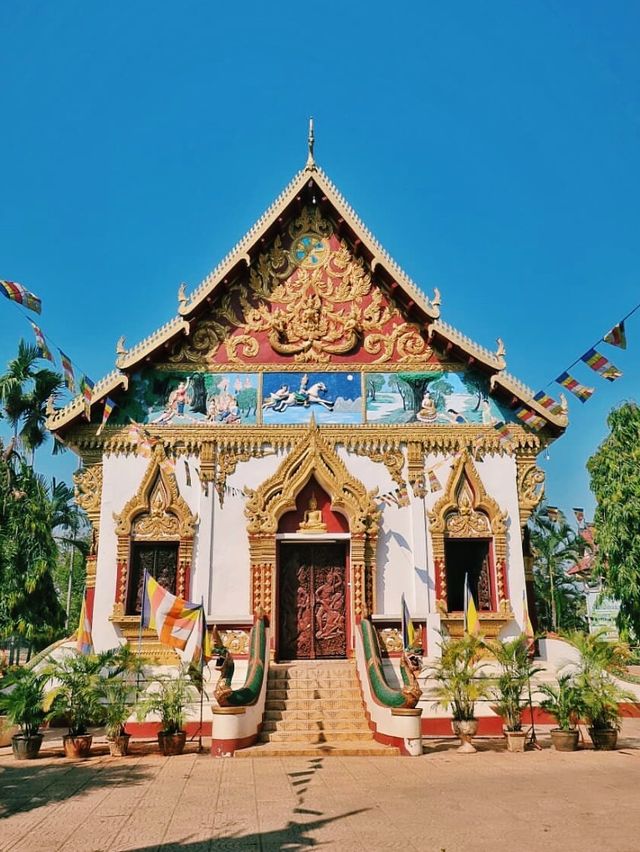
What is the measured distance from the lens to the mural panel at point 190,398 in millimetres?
14734

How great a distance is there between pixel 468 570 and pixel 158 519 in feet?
19.6

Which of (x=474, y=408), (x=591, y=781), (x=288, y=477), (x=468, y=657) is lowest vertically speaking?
(x=591, y=781)

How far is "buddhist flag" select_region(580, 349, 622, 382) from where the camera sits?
12.5 m

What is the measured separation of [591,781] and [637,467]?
479 inches

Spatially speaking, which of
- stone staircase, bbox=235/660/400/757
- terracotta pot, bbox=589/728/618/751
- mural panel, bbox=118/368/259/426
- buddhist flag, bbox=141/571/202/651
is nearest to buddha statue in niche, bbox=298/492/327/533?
mural panel, bbox=118/368/259/426

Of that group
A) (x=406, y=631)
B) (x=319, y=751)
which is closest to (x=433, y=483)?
(x=406, y=631)

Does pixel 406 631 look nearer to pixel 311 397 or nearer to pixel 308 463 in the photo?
pixel 308 463

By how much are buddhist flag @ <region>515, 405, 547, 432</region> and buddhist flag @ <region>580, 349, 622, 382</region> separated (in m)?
2.13

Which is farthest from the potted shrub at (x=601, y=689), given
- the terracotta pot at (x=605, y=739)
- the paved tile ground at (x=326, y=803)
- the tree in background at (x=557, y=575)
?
the tree in background at (x=557, y=575)

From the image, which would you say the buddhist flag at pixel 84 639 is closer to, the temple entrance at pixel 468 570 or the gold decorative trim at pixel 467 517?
the gold decorative trim at pixel 467 517

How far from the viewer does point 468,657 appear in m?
11.1

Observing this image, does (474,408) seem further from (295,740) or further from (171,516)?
(295,740)

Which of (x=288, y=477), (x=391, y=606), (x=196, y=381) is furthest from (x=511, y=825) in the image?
(x=196, y=381)

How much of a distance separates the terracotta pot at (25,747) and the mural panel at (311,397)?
6881 mm
